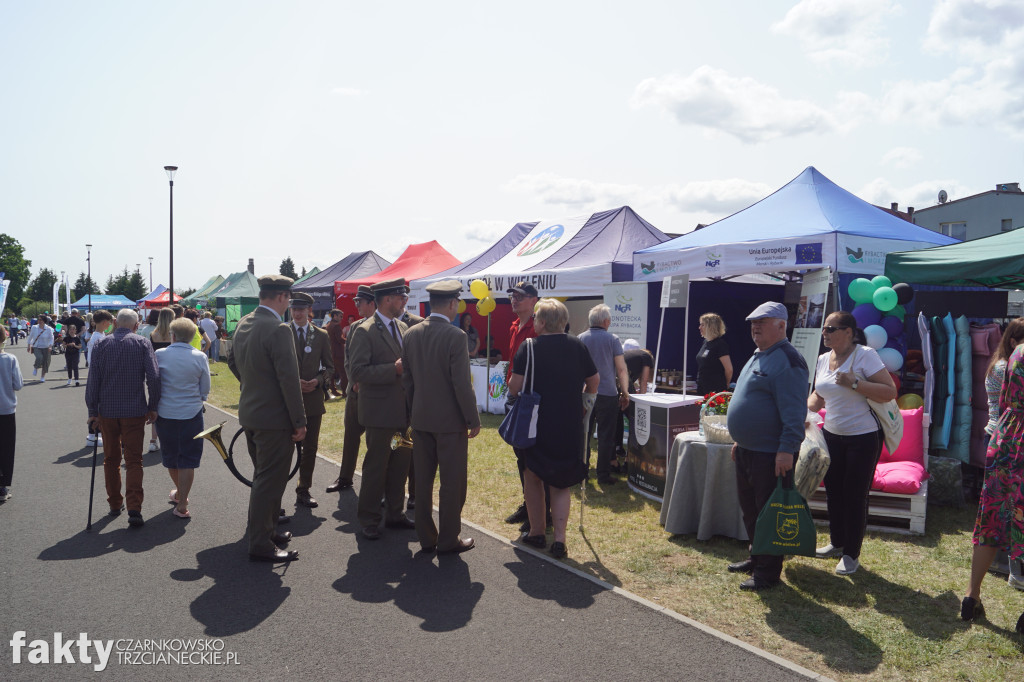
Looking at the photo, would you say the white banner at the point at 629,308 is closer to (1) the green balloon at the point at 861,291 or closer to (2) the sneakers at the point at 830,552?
(1) the green balloon at the point at 861,291

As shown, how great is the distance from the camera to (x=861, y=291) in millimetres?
7008

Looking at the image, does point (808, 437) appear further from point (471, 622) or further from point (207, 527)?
point (207, 527)

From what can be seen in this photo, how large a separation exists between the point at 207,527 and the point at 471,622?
279cm

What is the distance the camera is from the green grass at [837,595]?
332 cm

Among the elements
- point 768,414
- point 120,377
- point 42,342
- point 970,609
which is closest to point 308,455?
point 120,377

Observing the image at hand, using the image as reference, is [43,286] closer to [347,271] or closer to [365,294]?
[347,271]

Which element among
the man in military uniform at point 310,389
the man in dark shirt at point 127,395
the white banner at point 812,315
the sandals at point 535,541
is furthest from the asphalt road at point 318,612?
the white banner at point 812,315

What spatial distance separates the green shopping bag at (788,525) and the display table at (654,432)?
225 centimetres

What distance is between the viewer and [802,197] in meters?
8.91

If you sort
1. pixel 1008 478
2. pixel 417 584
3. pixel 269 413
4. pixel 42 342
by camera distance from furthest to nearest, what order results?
1. pixel 42 342
2. pixel 269 413
3. pixel 417 584
4. pixel 1008 478

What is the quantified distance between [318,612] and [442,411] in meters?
1.50

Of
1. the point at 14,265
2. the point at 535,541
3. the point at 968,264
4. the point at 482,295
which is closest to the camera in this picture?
the point at 535,541

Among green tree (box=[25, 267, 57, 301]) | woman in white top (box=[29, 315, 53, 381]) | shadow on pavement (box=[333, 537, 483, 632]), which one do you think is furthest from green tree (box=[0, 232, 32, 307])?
shadow on pavement (box=[333, 537, 483, 632])

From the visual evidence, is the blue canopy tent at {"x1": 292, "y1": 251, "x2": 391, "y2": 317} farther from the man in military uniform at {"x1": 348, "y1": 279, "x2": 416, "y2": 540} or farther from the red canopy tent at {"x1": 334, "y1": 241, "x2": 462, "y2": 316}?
the man in military uniform at {"x1": 348, "y1": 279, "x2": 416, "y2": 540}
